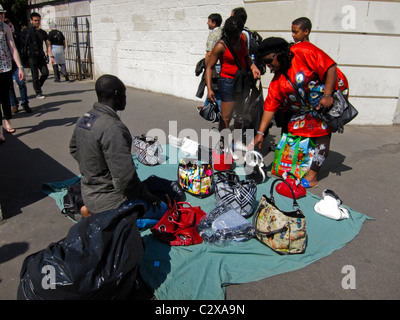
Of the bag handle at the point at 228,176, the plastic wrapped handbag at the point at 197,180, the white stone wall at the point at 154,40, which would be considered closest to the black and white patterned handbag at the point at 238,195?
the bag handle at the point at 228,176

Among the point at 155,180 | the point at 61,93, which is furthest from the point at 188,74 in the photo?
the point at 155,180

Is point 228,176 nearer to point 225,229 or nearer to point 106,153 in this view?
point 225,229

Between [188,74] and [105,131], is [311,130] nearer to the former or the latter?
[105,131]

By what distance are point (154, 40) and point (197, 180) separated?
674 cm

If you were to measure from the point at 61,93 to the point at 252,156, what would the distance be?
24.8ft

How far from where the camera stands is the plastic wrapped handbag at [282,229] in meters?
2.96

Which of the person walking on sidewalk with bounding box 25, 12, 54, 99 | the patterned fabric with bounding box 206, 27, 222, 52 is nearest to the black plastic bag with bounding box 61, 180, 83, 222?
the patterned fabric with bounding box 206, 27, 222, 52

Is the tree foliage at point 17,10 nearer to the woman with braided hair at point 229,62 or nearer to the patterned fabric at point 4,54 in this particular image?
the patterned fabric at point 4,54

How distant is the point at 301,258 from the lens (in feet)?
9.93

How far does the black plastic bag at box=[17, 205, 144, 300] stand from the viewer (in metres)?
2.07

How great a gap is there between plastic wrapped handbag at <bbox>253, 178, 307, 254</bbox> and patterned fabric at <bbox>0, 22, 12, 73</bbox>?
493 cm

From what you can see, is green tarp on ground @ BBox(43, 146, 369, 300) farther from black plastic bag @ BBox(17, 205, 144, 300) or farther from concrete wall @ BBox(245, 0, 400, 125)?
concrete wall @ BBox(245, 0, 400, 125)

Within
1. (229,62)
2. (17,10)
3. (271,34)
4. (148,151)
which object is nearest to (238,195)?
(148,151)

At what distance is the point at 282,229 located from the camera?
9.73 feet
